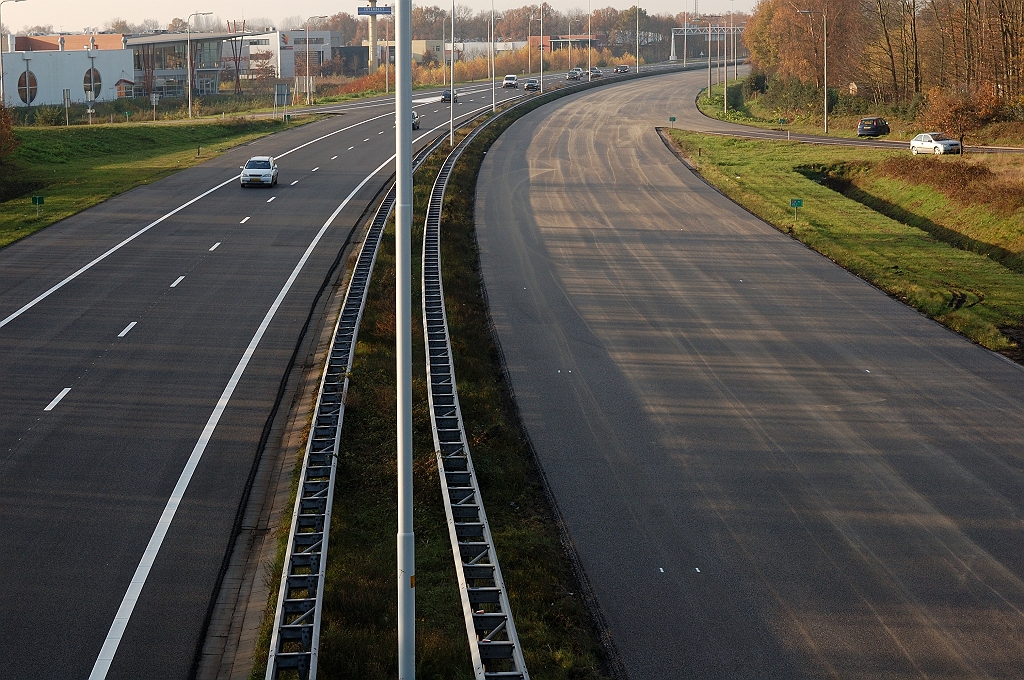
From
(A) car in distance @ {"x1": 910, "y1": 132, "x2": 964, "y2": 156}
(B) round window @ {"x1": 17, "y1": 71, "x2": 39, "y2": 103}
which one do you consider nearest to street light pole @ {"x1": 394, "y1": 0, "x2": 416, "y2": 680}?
(A) car in distance @ {"x1": 910, "y1": 132, "x2": 964, "y2": 156}

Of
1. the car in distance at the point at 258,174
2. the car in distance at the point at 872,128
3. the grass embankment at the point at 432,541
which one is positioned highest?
the car in distance at the point at 872,128

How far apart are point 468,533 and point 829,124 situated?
73874mm

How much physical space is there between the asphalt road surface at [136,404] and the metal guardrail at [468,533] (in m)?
3.43

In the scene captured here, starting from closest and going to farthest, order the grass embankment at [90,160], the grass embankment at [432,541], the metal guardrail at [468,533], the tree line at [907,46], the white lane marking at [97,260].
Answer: the metal guardrail at [468,533]
the grass embankment at [432,541]
the white lane marking at [97,260]
the grass embankment at [90,160]
the tree line at [907,46]

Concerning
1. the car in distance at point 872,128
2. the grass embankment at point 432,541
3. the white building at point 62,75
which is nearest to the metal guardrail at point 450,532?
the grass embankment at point 432,541

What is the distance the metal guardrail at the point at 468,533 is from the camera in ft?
35.8

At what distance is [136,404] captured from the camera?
2011 centimetres

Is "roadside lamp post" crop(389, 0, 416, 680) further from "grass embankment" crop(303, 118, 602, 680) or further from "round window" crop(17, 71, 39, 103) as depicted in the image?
"round window" crop(17, 71, 39, 103)

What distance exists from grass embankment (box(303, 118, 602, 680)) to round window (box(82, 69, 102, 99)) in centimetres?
9491

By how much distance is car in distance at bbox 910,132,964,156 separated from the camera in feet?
177

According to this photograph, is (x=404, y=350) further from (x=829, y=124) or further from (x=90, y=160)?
(x=829, y=124)

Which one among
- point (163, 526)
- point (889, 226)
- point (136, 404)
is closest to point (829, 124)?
point (889, 226)

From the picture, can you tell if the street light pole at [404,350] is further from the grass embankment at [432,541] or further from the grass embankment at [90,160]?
the grass embankment at [90,160]

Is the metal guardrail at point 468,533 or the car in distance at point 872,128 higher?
the car in distance at point 872,128
